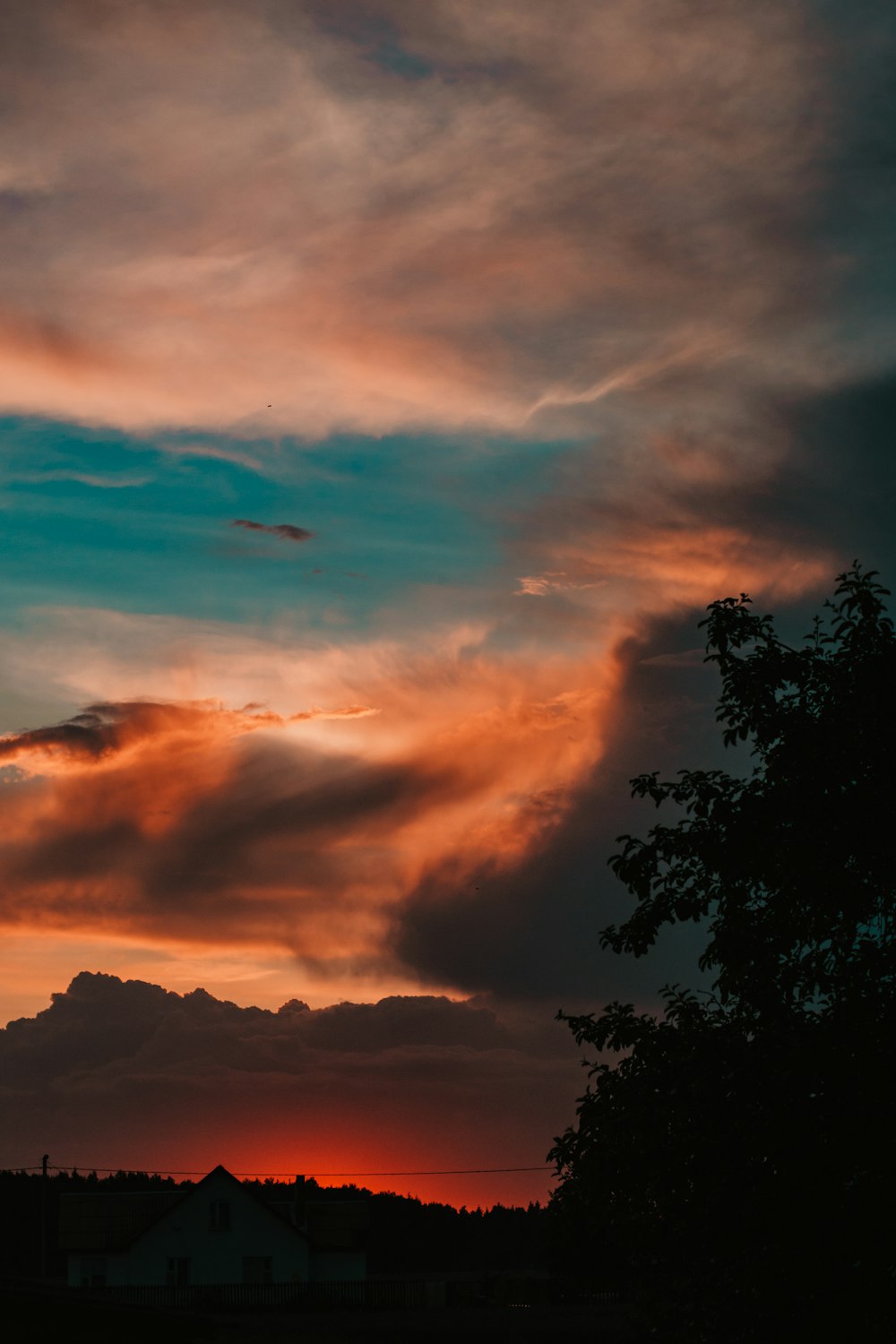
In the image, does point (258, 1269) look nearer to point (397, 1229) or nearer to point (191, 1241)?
point (191, 1241)

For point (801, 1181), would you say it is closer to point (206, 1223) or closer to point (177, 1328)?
point (177, 1328)

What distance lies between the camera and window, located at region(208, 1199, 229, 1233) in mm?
77000

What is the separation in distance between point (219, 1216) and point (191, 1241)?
77.7 inches

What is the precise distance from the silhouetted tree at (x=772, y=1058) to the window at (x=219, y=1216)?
63.9 m

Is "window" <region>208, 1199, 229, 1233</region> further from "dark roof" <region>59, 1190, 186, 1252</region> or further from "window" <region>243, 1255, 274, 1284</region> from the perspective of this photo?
"window" <region>243, 1255, 274, 1284</region>

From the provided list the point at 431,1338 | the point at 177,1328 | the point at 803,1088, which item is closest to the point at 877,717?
the point at 803,1088

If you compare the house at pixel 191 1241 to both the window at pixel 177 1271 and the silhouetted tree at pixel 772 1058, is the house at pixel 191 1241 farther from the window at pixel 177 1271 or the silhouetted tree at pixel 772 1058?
the silhouetted tree at pixel 772 1058

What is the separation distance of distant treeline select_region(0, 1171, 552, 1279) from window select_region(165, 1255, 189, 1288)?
68.4 m

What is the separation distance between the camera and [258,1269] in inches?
3041

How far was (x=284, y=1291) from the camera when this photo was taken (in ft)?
241

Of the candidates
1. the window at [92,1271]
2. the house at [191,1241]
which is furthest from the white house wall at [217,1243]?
the window at [92,1271]

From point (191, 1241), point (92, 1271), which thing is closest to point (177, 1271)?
point (191, 1241)

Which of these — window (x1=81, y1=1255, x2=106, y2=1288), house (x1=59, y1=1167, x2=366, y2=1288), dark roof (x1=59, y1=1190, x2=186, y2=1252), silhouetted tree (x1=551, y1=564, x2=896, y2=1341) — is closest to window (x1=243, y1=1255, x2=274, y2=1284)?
house (x1=59, y1=1167, x2=366, y2=1288)

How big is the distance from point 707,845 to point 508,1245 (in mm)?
167906
